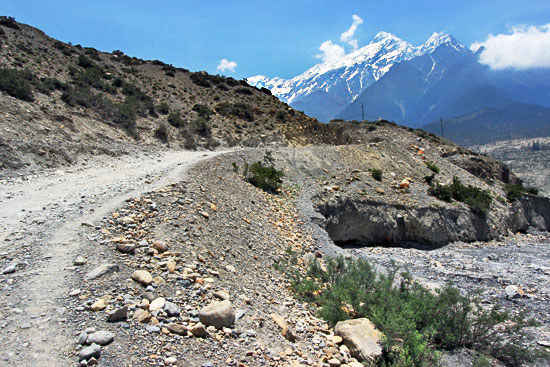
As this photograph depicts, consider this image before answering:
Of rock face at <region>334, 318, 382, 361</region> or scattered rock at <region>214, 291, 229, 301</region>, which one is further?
scattered rock at <region>214, 291, 229, 301</region>

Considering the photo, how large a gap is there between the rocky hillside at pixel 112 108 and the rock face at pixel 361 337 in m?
12.1

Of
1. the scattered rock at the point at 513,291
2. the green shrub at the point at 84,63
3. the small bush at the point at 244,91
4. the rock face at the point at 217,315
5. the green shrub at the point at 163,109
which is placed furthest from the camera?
the small bush at the point at 244,91

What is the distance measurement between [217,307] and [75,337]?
1.73 meters

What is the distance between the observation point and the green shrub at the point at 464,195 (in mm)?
19233

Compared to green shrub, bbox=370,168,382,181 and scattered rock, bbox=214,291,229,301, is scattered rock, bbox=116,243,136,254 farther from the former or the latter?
green shrub, bbox=370,168,382,181

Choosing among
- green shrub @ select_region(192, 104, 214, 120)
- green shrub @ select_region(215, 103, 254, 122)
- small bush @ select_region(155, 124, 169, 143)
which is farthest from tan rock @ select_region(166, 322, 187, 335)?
green shrub @ select_region(215, 103, 254, 122)

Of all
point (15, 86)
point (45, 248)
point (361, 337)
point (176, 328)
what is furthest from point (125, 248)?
point (15, 86)

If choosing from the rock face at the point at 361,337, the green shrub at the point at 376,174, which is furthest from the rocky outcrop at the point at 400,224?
the rock face at the point at 361,337

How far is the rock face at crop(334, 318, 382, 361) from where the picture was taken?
16.5ft

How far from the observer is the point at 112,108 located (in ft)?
64.4

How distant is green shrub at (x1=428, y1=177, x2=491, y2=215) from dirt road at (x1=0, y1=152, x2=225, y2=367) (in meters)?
15.5

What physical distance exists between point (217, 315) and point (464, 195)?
20024 millimetres

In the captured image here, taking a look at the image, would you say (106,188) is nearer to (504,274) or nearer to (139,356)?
(139,356)

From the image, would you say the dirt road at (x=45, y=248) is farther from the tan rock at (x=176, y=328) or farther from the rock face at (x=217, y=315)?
→ the rock face at (x=217, y=315)
